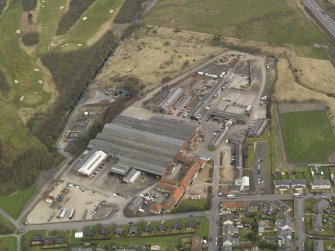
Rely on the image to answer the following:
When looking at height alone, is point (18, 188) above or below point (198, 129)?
below

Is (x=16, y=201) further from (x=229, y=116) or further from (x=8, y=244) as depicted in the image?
(x=229, y=116)

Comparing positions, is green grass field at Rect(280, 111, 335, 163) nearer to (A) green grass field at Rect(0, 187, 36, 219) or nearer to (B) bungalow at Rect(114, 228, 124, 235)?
(B) bungalow at Rect(114, 228, 124, 235)

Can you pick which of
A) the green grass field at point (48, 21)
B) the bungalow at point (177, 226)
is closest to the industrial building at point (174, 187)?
the bungalow at point (177, 226)

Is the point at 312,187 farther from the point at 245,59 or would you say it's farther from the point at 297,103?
the point at 245,59

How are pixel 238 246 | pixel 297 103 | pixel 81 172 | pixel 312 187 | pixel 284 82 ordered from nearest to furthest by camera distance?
pixel 238 246
pixel 312 187
pixel 81 172
pixel 297 103
pixel 284 82

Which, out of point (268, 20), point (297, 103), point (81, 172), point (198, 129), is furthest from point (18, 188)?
point (268, 20)

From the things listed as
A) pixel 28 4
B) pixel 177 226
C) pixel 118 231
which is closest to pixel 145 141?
pixel 118 231
